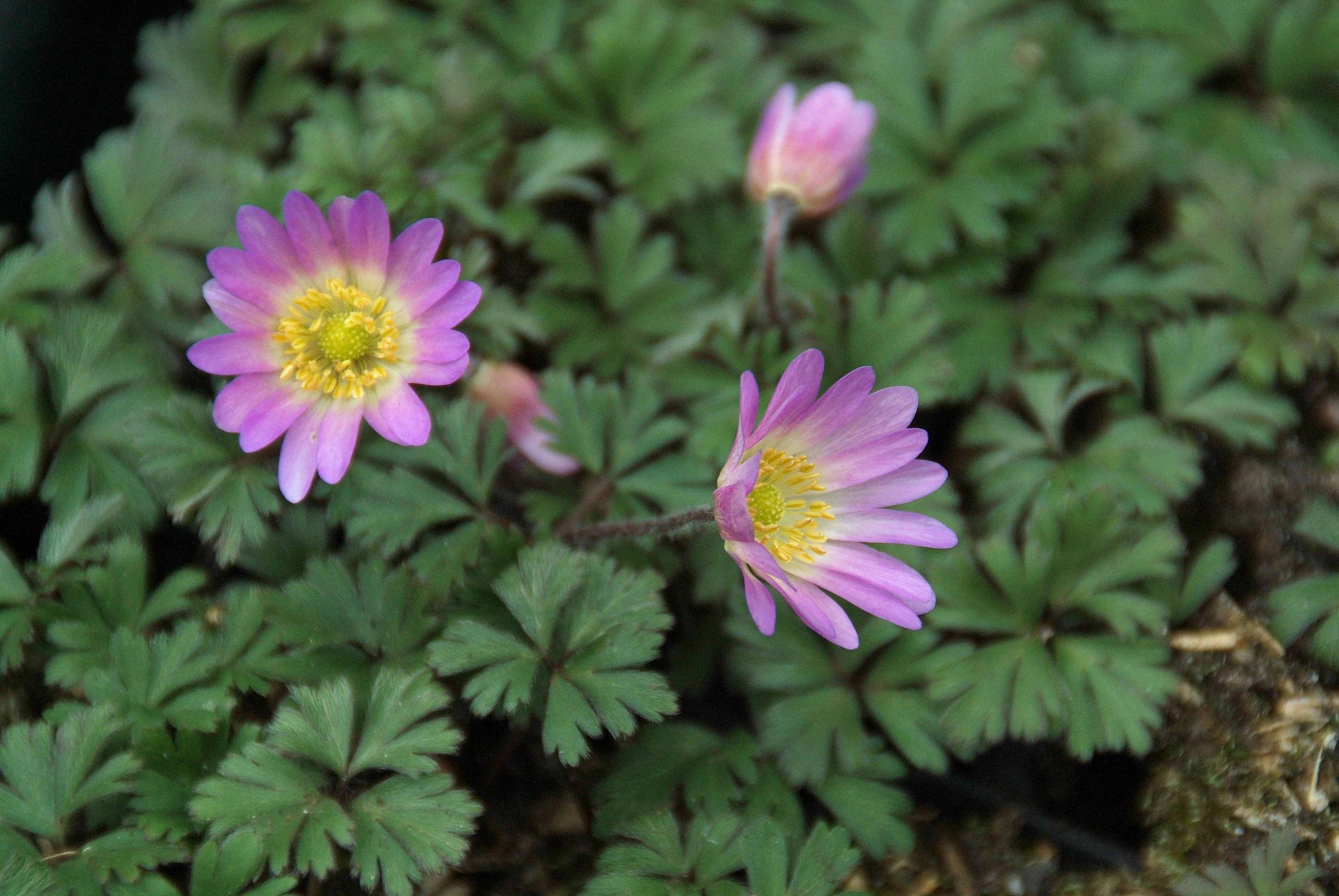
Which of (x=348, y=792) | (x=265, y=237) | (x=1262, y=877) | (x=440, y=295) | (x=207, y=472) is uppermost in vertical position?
(x=265, y=237)

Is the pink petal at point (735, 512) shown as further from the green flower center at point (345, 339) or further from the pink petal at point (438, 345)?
the green flower center at point (345, 339)

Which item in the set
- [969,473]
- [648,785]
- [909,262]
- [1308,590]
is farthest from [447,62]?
[1308,590]

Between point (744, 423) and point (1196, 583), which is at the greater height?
point (744, 423)

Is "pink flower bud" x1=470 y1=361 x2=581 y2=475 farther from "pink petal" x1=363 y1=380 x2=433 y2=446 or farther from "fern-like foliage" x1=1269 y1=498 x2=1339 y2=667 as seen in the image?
"fern-like foliage" x1=1269 y1=498 x2=1339 y2=667

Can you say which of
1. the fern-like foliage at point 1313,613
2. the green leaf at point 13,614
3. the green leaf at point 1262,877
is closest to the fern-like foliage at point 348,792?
the green leaf at point 13,614

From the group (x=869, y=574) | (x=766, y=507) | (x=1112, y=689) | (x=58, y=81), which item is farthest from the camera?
(x=58, y=81)

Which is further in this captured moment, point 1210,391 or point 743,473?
point 1210,391

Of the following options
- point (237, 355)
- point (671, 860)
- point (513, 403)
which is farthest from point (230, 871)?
point (513, 403)

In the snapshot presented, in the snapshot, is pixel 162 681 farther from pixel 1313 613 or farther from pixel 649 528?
pixel 1313 613
